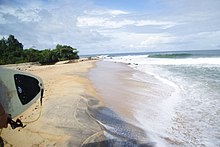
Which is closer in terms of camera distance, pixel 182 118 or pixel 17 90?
pixel 17 90

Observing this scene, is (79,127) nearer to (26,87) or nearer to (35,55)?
(26,87)

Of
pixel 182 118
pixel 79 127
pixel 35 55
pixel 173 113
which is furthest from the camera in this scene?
pixel 35 55

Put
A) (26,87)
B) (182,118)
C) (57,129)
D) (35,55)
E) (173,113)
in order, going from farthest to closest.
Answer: (35,55), (173,113), (182,118), (57,129), (26,87)

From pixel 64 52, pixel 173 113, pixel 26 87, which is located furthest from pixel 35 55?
pixel 26 87

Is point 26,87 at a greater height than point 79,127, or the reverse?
point 26,87

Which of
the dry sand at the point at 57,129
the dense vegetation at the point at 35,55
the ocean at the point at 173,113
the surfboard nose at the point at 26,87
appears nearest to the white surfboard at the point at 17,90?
the surfboard nose at the point at 26,87

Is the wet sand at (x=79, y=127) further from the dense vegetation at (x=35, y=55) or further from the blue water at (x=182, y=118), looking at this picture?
the dense vegetation at (x=35, y=55)

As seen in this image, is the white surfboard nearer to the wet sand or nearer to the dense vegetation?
the wet sand

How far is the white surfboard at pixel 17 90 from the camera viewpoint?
13.3ft

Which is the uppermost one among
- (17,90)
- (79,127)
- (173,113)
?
(17,90)

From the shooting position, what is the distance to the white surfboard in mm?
4054

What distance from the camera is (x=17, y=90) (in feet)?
13.8

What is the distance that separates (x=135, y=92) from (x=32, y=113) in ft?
16.7

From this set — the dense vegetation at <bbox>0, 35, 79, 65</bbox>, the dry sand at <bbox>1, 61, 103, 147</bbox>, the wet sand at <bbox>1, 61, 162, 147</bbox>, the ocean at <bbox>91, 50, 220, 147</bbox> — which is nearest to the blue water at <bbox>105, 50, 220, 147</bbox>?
the ocean at <bbox>91, 50, 220, 147</bbox>
